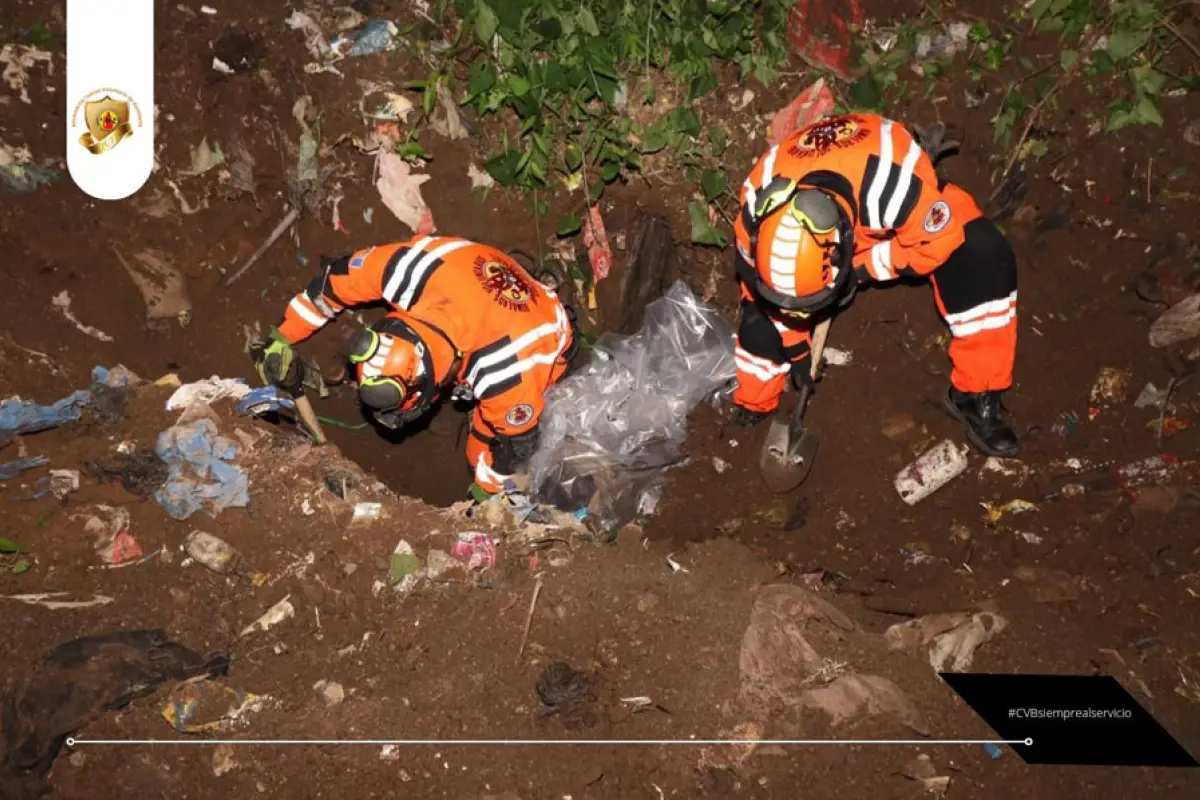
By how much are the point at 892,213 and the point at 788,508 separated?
5.46 feet

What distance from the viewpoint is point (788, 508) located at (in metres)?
4.71

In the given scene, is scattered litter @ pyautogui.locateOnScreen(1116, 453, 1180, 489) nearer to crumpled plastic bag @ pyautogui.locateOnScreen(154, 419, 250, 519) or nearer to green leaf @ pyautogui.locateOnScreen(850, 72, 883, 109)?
green leaf @ pyautogui.locateOnScreen(850, 72, 883, 109)

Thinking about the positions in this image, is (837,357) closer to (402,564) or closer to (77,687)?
(402,564)

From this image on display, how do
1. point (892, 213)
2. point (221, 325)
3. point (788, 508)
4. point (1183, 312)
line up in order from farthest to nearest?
point (221, 325) → point (788, 508) → point (1183, 312) → point (892, 213)

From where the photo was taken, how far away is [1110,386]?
4.48 metres

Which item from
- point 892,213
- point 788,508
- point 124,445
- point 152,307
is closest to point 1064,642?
point 788,508

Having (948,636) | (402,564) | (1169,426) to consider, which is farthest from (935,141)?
(402,564)

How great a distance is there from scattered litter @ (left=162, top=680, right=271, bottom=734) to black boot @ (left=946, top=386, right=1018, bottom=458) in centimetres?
356

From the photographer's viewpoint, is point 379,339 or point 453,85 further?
point 453,85

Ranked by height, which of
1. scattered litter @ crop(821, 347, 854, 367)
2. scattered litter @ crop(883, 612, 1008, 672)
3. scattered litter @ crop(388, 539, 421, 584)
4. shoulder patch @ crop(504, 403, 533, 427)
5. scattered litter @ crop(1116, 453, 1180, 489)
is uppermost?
scattered litter @ crop(821, 347, 854, 367)

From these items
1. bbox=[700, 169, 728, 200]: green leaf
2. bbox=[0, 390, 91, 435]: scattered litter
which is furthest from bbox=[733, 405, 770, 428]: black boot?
bbox=[0, 390, 91, 435]: scattered litter

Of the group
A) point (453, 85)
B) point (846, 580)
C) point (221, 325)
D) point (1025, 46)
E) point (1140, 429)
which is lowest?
point (846, 580)

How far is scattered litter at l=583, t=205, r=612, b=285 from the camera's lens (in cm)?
502

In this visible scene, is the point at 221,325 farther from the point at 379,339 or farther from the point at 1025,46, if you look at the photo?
the point at 1025,46
